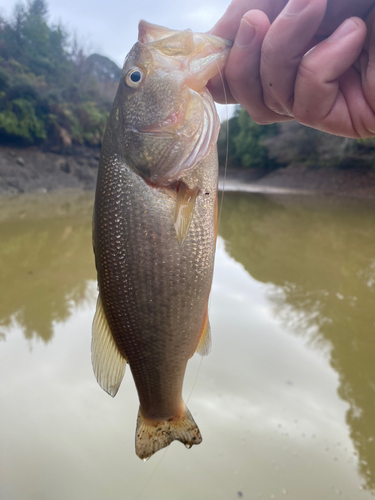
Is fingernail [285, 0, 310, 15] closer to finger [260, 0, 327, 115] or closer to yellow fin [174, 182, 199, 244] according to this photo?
finger [260, 0, 327, 115]

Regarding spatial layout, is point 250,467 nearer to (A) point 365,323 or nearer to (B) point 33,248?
(A) point 365,323

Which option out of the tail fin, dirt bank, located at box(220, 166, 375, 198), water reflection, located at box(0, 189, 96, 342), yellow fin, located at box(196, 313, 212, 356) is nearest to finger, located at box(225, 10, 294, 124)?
yellow fin, located at box(196, 313, 212, 356)

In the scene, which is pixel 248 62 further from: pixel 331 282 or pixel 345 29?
pixel 331 282

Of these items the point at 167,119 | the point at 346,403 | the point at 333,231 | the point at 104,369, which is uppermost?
the point at 333,231

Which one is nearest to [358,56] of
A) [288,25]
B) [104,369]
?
[288,25]

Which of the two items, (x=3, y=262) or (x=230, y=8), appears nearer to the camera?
(x=230, y=8)

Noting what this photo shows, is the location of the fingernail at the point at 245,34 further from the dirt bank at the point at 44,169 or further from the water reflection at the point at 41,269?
the dirt bank at the point at 44,169

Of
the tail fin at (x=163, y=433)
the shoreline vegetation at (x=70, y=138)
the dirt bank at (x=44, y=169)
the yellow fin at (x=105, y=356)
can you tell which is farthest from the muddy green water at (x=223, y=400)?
the shoreline vegetation at (x=70, y=138)
